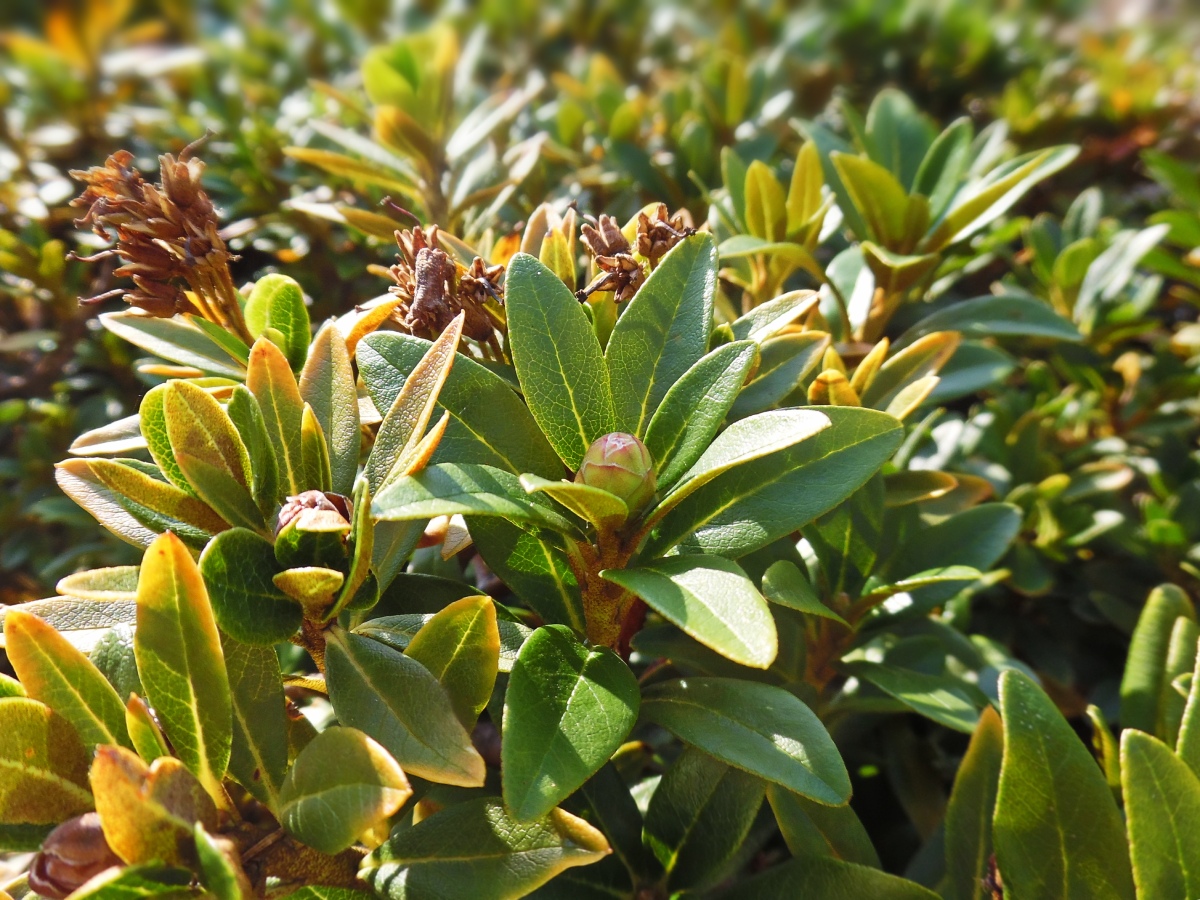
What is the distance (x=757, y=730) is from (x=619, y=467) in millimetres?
282

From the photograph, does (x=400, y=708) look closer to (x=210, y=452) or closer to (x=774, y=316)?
(x=210, y=452)

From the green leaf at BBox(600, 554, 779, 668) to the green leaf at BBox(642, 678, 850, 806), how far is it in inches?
5.2

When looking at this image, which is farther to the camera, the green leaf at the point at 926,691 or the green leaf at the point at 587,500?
the green leaf at the point at 926,691

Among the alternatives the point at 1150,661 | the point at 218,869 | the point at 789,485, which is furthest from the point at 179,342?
the point at 1150,661

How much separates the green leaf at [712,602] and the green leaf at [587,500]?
0.17 feet

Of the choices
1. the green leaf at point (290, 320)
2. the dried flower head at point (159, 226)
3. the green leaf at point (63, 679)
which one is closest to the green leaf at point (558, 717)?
the green leaf at point (63, 679)

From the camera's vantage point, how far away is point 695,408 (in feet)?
2.64

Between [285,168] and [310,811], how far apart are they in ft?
5.99

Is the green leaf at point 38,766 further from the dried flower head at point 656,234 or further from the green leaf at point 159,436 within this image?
the dried flower head at point 656,234

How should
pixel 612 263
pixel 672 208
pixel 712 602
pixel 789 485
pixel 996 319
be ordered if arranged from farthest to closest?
pixel 672 208 < pixel 996 319 < pixel 612 263 < pixel 789 485 < pixel 712 602

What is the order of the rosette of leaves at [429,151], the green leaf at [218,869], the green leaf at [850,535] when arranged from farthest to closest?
the rosette of leaves at [429,151] < the green leaf at [850,535] < the green leaf at [218,869]

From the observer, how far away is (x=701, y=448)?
2.57 feet

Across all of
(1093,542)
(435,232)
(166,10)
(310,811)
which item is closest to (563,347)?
(435,232)

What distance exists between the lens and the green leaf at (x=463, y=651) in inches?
30.2
